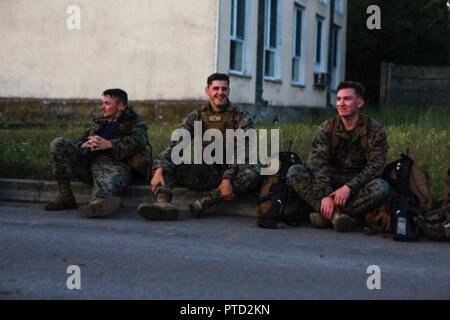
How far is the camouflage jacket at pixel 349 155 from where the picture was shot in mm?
7270

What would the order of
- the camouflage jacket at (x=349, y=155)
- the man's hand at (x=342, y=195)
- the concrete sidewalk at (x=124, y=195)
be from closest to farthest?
the man's hand at (x=342, y=195), the camouflage jacket at (x=349, y=155), the concrete sidewalk at (x=124, y=195)

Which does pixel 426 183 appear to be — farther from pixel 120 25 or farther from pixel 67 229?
pixel 120 25

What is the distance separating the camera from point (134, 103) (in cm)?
1520

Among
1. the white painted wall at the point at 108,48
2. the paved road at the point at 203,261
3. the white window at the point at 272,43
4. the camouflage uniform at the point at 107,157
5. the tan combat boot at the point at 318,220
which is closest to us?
Answer: the paved road at the point at 203,261

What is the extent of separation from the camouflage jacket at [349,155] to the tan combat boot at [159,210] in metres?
1.49

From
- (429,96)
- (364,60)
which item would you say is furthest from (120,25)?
(364,60)

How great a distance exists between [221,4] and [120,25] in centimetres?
219

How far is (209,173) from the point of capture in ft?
26.6

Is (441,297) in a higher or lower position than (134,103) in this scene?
lower

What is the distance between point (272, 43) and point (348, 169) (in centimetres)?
1149
